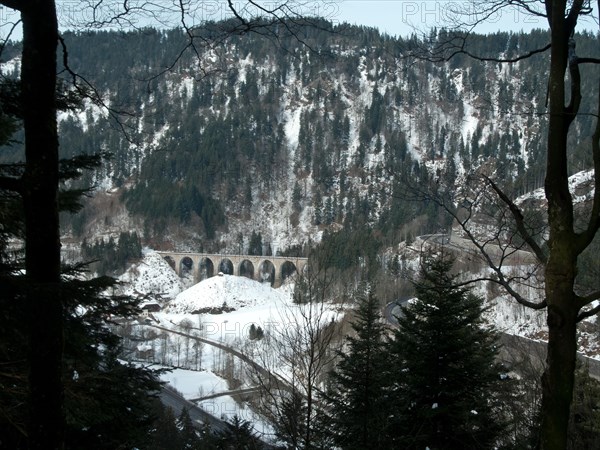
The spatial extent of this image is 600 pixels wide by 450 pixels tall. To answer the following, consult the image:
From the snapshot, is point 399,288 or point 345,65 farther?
point 345,65

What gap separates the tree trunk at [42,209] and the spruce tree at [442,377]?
19.5 ft

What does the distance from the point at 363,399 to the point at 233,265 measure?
75742 millimetres

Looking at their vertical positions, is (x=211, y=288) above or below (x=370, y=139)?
below

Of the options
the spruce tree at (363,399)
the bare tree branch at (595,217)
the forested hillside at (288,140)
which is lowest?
the spruce tree at (363,399)

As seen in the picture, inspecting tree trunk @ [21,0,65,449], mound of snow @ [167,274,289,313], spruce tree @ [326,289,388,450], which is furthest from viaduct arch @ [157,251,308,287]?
tree trunk @ [21,0,65,449]

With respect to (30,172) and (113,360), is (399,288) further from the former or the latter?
(30,172)

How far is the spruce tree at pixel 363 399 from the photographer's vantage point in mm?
6527

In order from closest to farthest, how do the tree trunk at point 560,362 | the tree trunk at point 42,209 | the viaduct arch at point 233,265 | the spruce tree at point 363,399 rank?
the tree trunk at point 42,209, the tree trunk at point 560,362, the spruce tree at point 363,399, the viaduct arch at point 233,265

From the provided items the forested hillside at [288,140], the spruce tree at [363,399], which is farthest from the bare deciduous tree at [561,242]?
the forested hillside at [288,140]

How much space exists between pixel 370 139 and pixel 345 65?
2801 centimetres

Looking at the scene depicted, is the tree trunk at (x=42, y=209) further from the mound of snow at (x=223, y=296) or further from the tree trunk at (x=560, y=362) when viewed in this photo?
the mound of snow at (x=223, y=296)

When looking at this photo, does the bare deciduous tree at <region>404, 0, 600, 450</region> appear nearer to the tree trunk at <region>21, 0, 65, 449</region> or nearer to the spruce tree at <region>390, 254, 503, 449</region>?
the tree trunk at <region>21, 0, 65, 449</region>

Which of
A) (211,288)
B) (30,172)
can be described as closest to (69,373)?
(30,172)

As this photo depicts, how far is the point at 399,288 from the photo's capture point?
44844 mm
